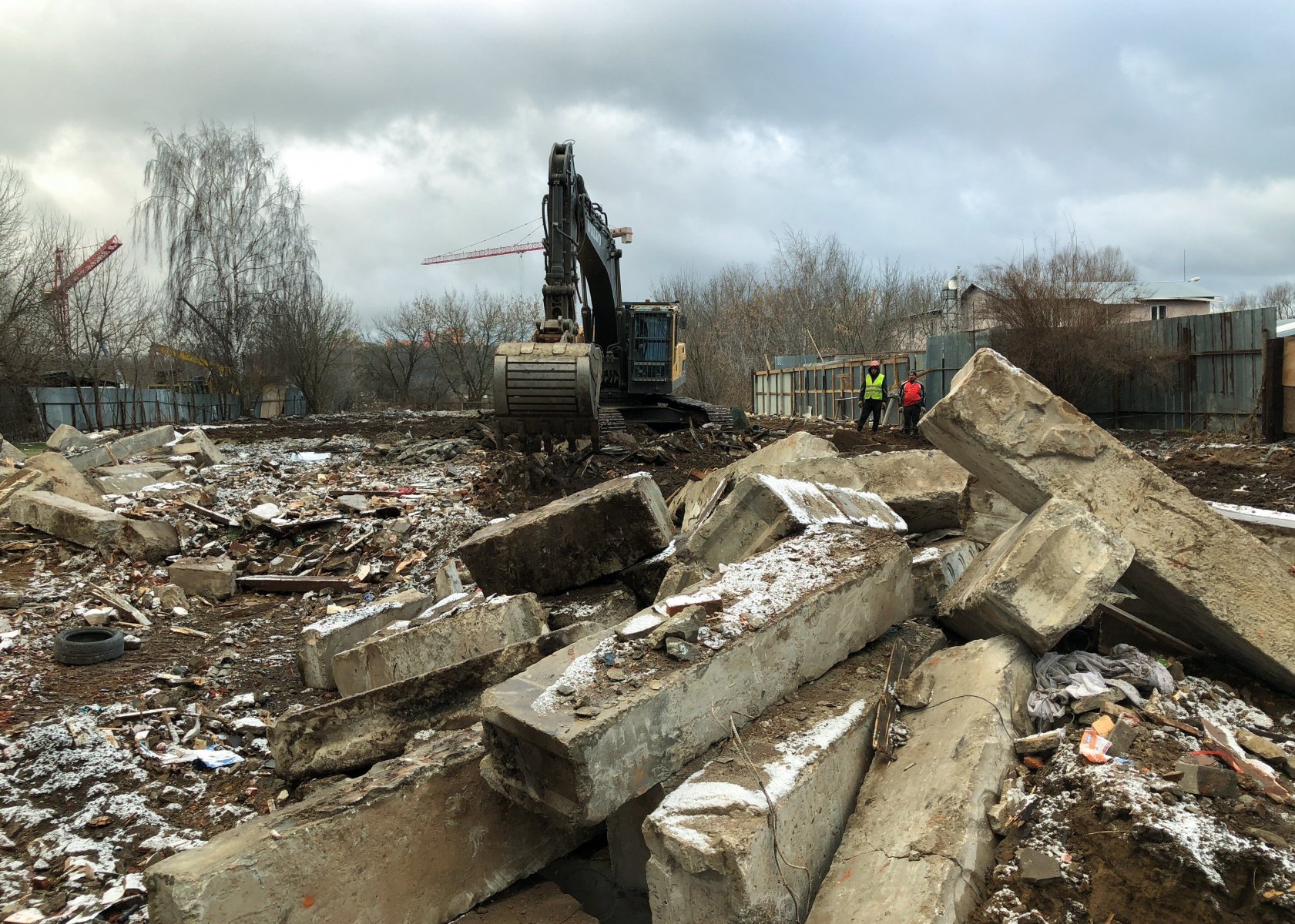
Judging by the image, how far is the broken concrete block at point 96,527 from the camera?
777cm

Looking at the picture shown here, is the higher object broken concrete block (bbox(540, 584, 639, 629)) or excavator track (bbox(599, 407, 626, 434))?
excavator track (bbox(599, 407, 626, 434))

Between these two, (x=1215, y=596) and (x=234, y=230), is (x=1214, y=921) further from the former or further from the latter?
(x=234, y=230)

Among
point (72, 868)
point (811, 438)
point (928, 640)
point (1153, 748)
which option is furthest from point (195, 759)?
point (811, 438)

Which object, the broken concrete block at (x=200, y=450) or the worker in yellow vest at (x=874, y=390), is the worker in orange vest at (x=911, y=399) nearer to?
the worker in yellow vest at (x=874, y=390)

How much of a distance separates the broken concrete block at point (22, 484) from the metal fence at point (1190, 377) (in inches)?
514

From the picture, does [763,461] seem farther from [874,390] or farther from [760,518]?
[874,390]

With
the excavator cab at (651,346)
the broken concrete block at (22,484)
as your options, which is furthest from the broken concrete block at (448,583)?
the excavator cab at (651,346)

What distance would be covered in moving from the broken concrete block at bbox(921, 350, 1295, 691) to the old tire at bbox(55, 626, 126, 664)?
538cm

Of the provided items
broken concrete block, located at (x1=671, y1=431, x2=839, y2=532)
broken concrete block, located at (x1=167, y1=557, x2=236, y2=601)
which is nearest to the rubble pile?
broken concrete block, located at (x1=167, y1=557, x2=236, y2=601)

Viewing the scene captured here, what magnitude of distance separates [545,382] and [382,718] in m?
6.01

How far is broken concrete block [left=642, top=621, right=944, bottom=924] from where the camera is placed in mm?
2291

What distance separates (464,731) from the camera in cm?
319

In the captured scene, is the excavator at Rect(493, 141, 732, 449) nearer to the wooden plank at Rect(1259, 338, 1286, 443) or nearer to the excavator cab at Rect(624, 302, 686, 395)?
the excavator cab at Rect(624, 302, 686, 395)

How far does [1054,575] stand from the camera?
332 cm
